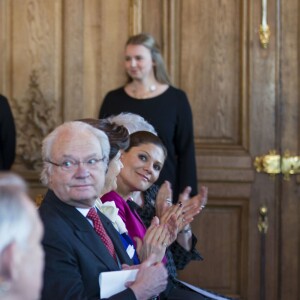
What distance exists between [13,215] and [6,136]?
3682mm

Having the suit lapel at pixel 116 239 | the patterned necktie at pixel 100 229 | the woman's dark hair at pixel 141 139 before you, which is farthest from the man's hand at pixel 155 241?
the woman's dark hair at pixel 141 139

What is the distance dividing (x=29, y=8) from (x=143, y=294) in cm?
307

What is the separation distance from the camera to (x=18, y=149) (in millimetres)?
5512

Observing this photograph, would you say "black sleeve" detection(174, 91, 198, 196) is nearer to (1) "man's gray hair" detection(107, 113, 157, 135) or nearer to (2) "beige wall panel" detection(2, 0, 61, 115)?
(2) "beige wall panel" detection(2, 0, 61, 115)

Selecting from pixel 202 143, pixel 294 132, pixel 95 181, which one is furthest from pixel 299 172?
pixel 95 181

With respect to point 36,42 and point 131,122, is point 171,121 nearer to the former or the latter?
point 36,42

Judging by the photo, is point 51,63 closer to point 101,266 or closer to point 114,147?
point 114,147

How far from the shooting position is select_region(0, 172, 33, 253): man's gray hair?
1614 millimetres

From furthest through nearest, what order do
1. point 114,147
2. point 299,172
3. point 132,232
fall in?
point 299,172 < point 132,232 < point 114,147

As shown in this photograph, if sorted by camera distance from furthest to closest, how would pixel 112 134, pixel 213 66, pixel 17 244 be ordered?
pixel 213 66 → pixel 112 134 → pixel 17 244

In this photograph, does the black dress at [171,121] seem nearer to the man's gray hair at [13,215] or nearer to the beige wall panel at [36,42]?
the beige wall panel at [36,42]

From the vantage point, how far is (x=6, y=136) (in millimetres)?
5258

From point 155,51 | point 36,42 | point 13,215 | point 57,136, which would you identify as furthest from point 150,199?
point 13,215

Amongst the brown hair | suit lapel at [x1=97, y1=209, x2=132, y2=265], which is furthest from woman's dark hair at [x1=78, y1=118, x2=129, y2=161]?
the brown hair
